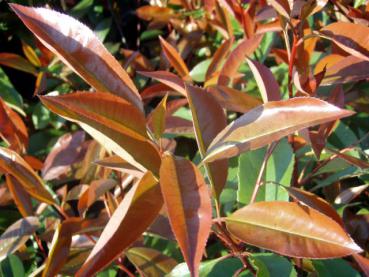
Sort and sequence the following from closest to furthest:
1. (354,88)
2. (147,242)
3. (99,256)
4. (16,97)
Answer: (99,256) → (147,242) → (354,88) → (16,97)

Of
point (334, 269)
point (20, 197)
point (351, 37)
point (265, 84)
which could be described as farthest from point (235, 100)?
point (20, 197)

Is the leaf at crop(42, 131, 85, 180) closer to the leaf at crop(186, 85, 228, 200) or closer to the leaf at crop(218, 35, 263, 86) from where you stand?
the leaf at crop(218, 35, 263, 86)

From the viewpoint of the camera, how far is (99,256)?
0.58m

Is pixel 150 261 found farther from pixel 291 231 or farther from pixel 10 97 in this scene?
pixel 10 97

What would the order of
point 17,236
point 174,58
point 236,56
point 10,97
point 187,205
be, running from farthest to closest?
1. point 10,97
2. point 174,58
3. point 236,56
4. point 17,236
5. point 187,205

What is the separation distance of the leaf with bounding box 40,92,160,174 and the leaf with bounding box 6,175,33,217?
0.40 meters

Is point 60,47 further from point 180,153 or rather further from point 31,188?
point 180,153

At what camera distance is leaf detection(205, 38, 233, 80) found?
3.93 ft

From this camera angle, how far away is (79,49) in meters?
0.64

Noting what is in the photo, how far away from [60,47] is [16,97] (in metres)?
0.74

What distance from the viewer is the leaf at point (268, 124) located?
0.59m

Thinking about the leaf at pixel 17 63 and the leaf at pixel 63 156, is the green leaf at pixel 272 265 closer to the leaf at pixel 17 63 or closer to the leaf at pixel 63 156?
the leaf at pixel 63 156

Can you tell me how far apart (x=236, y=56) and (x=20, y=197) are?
0.50 meters

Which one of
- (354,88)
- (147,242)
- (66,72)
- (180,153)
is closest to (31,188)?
(147,242)
